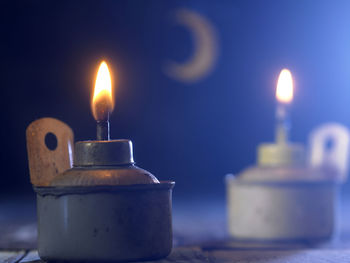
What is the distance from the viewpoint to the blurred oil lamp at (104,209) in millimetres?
751

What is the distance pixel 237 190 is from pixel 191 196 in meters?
1.46

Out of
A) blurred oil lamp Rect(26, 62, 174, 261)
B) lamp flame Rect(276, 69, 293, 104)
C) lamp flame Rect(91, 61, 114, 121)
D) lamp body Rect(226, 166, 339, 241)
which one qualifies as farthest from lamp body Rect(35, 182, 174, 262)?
lamp flame Rect(276, 69, 293, 104)

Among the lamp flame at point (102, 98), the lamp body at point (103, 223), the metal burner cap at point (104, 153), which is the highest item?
the lamp flame at point (102, 98)

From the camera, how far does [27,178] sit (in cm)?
322

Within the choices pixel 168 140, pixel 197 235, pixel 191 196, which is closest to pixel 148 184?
pixel 197 235

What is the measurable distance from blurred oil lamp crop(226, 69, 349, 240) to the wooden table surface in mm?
Result: 46

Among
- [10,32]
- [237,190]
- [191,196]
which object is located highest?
[10,32]

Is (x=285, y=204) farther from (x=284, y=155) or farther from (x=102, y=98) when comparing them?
(x=102, y=98)

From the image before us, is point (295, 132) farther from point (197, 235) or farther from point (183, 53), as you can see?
point (197, 235)

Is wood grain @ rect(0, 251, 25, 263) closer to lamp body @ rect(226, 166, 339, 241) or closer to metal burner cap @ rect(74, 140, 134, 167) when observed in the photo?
metal burner cap @ rect(74, 140, 134, 167)

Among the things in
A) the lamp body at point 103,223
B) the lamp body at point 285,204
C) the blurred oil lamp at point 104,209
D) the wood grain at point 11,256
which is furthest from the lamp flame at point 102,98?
the lamp body at point 285,204

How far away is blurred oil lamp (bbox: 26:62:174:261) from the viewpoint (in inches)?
29.6

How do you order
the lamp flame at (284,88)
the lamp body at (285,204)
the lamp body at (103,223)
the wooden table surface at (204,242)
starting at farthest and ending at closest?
1. the lamp flame at (284,88)
2. the lamp body at (285,204)
3. the wooden table surface at (204,242)
4. the lamp body at (103,223)

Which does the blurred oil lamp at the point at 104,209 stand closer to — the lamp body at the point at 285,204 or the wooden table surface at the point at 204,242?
the wooden table surface at the point at 204,242
